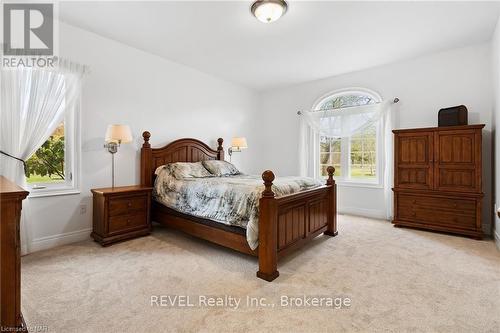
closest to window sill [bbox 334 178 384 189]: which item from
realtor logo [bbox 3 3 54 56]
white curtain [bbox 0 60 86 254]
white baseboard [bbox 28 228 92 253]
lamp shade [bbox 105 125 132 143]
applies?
lamp shade [bbox 105 125 132 143]

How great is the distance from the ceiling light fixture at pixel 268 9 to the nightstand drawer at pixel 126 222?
2.77 metres

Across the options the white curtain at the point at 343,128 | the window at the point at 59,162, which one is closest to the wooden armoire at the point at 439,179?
the white curtain at the point at 343,128

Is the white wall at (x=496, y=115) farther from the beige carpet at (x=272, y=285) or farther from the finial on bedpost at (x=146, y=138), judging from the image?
the finial on bedpost at (x=146, y=138)

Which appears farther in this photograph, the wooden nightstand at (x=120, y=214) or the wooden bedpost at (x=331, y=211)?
the wooden bedpost at (x=331, y=211)

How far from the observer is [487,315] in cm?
167

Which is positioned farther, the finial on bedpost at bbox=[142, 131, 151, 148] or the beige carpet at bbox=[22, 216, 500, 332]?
the finial on bedpost at bbox=[142, 131, 151, 148]

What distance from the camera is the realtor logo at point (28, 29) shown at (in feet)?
8.52

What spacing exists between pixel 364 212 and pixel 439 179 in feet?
4.42

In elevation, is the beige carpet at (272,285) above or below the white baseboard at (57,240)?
below

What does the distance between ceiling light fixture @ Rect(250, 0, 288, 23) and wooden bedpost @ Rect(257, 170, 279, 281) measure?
5.35 feet

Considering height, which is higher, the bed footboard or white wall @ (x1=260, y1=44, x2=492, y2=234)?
white wall @ (x1=260, y1=44, x2=492, y2=234)

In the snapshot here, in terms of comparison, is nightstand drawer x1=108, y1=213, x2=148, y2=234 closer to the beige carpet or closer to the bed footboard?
the beige carpet

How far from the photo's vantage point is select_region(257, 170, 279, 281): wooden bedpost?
2184 millimetres

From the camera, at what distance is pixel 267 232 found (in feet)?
7.22
